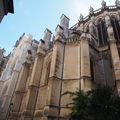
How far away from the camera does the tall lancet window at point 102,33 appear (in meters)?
19.2

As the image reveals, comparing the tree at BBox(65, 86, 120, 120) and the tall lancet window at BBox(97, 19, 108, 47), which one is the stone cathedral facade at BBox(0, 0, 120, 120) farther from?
the tree at BBox(65, 86, 120, 120)

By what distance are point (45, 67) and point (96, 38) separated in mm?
8357

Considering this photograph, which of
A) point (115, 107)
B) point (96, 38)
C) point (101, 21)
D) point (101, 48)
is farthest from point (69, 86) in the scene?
point (101, 21)

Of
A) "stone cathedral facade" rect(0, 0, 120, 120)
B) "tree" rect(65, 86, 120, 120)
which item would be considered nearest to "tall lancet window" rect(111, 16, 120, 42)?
"stone cathedral facade" rect(0, 0, 120, 120)

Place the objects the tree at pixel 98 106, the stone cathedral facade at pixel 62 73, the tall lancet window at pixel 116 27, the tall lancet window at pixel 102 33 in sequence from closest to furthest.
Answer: the tree at pixel 98 106 → the stone cathedral facade at pixel 62 73 → the tall lancet window at pixel 116 27 → the tall lancet window at pixel 102 33

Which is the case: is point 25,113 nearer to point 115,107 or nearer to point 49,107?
point 49,107

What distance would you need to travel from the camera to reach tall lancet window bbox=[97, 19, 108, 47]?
63.1ft

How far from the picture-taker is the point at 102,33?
20.4m

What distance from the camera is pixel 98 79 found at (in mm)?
13898

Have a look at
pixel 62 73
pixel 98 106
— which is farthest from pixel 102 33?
pixel 98 106

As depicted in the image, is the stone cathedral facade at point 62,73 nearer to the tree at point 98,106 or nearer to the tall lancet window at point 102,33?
the tall lancet window at point 102,33

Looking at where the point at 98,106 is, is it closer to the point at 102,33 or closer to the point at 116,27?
the point at 102,33

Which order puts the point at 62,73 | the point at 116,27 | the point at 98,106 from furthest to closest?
the point at 116,27 → the point at 62,73 → the point at 98,106

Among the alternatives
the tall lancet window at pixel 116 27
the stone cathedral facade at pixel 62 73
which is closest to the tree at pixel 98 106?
the stone cathedral facade at pixel 62 73
